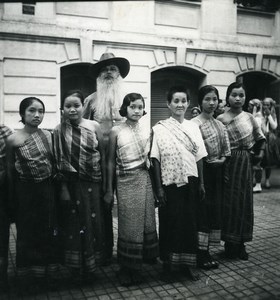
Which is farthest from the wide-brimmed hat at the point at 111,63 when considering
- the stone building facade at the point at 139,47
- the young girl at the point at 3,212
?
the stone building facade at the point at 139,47

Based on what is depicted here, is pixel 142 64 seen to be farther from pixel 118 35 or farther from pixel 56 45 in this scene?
pixel 56 45

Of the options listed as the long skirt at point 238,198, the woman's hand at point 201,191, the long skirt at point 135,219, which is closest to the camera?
the long skirt at point 135,219

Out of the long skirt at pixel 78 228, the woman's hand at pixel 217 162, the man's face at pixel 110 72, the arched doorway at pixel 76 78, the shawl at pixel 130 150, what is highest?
the arched doorway at pixel 76 78

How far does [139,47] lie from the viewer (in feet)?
29.1

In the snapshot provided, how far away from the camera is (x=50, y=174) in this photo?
3150 mm

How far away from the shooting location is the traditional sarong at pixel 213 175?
12.0ft

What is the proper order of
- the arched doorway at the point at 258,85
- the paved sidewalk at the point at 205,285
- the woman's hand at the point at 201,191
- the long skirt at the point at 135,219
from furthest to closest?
1. the arched doorway at the point at 258,85
2. the woman's hand at the point at 201,191
3. the long skirt at the point at 135,219
4. the paved sidewalk at the point at 205,285

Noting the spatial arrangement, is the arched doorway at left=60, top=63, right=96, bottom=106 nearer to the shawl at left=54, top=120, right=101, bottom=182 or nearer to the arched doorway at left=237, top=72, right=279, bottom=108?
the arched doorway at left=237, top=72, right=279, bottom=108

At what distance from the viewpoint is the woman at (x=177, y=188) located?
3268mm

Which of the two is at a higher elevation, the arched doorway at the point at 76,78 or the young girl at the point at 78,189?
the arched doorway at the point at 76,78

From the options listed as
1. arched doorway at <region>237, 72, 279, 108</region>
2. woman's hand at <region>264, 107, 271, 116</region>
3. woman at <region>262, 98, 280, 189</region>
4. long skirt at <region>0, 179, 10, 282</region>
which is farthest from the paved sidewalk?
arched doorway at <region>237, 72, 279, 108</region>

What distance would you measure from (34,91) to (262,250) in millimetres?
6123

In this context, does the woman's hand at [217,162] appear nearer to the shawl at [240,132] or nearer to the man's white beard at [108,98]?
the shawl at [240,132]

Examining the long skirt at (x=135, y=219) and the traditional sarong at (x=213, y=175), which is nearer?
the long skirt at (x=135, y=219)
